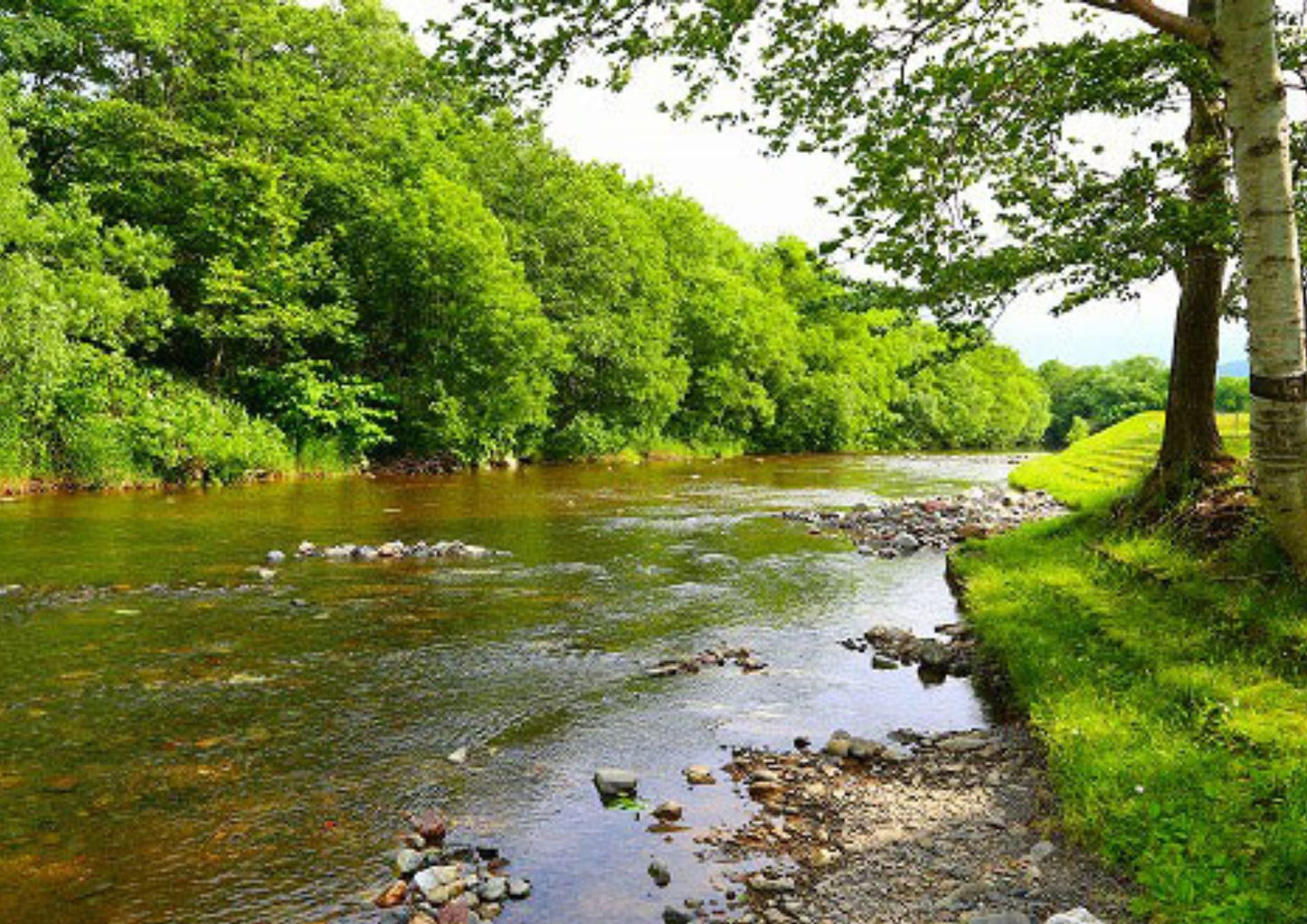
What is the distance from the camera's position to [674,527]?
84.3 feet

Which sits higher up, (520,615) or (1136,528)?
(1136,528)

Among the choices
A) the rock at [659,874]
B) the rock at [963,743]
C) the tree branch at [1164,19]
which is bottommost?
the rock at [963,743]

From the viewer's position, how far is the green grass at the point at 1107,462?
27.8 meters

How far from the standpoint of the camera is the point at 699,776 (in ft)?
27.6

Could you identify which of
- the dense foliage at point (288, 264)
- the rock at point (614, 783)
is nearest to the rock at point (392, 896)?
the rock at point (614, 783)

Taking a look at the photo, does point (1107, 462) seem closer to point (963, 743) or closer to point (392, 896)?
point (963, 743)

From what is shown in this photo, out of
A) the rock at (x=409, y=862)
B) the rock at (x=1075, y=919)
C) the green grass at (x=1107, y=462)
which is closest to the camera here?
the rock at (x=1075, y=919)

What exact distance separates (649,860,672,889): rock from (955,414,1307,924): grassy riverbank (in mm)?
3076

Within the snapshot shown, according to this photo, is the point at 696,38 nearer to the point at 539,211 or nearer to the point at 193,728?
the point at 193,728

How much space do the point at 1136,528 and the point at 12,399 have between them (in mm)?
30588

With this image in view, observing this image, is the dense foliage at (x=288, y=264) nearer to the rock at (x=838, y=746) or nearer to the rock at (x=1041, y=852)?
the rock at (x=838, y=746)

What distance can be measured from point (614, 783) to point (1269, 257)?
7.83 metres

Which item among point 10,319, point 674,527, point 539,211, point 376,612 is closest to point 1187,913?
point 376,612

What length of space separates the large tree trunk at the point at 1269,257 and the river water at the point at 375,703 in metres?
4.10
